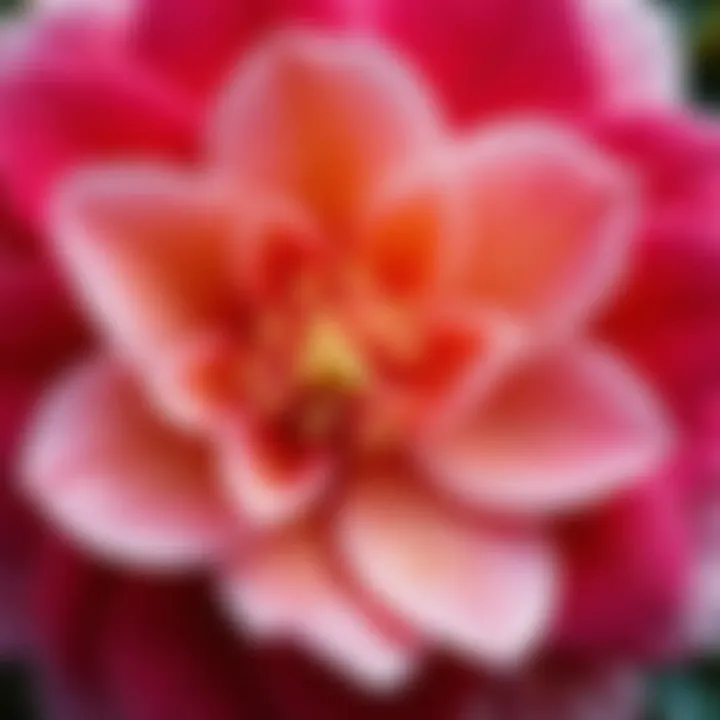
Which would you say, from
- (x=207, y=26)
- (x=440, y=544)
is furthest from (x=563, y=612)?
(x=207, y=26)

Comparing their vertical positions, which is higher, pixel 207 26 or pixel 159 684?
pixel 207 26

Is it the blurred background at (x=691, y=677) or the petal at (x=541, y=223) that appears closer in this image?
the petal at (x=541, y=223)

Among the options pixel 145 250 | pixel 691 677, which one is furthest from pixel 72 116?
pixel 691 677

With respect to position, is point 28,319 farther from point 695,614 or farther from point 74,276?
point 695,614

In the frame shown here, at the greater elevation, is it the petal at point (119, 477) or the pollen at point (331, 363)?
the pollen at point (331, 363)

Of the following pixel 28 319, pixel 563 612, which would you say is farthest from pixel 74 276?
pixel 563 612

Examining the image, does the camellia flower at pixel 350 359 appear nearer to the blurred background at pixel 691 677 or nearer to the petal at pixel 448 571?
the petal at pixel 448 571

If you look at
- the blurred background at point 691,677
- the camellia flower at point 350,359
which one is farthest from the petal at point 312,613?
the blurred background at point 691,677

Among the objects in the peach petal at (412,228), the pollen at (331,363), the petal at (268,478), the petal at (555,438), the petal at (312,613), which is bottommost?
the petal at (312,613)
